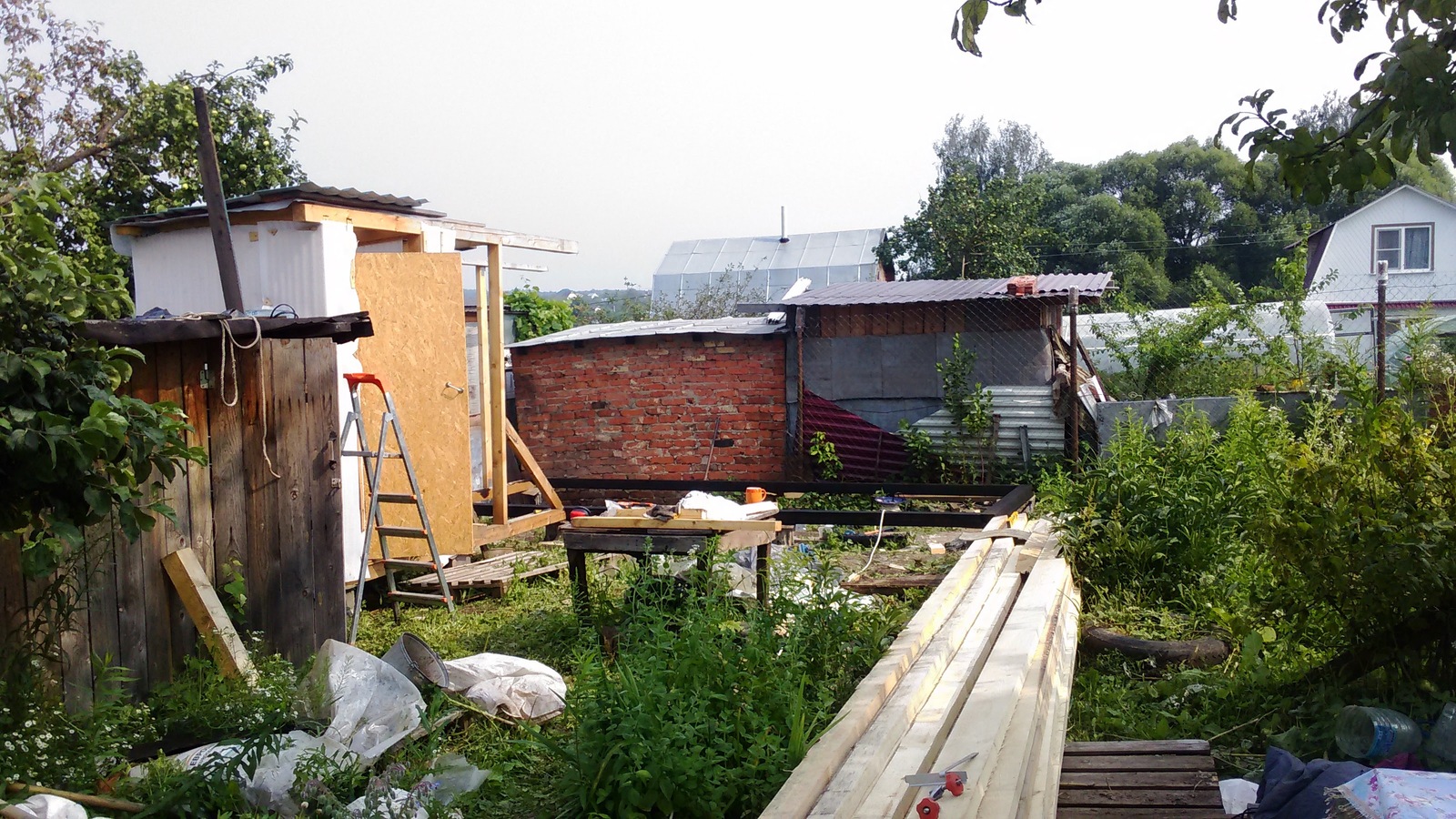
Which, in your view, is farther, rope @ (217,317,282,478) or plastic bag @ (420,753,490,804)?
rope @ (217,317,282,478)

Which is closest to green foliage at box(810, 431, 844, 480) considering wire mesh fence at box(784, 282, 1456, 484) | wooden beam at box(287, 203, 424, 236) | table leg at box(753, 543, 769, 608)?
wire mesh fence at box(784, 282, 1456, 484)

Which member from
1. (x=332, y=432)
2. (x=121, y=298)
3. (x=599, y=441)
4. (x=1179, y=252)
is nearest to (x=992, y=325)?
(x=599, y=441)

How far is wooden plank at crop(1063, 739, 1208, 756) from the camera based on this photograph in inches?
160

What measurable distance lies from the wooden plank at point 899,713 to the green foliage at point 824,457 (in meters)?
6.62

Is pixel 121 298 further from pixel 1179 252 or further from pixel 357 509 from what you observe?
pixel 1179 252

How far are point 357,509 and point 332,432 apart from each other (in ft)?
5.81

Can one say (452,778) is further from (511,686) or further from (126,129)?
(126,129)

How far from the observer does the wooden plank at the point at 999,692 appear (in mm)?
3096

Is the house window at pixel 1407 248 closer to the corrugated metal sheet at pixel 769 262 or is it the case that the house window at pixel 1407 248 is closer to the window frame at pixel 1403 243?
the window frame at pixel 1403 243

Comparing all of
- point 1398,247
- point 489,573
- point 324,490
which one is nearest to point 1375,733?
point 324,490

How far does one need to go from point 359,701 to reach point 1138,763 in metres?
3.15

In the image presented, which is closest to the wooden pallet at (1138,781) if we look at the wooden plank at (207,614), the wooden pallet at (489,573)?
the wooden plank at (207,614)

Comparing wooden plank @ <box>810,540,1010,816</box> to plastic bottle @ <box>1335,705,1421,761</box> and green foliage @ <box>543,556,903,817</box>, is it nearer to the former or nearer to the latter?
green foliage @ <box>543,556,903,817</box>

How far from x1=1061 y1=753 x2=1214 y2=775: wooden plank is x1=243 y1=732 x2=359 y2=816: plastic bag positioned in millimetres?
2749
